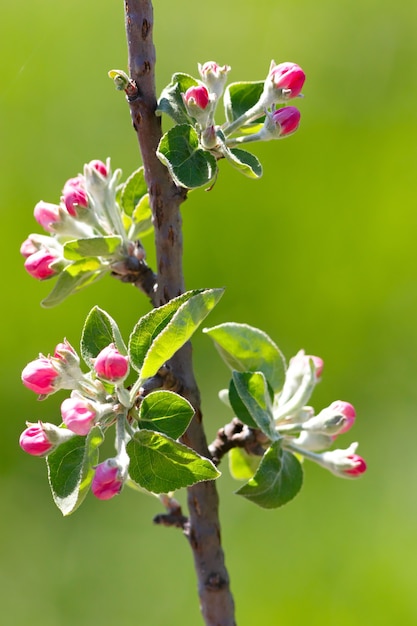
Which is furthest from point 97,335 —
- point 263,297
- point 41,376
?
point 263,297

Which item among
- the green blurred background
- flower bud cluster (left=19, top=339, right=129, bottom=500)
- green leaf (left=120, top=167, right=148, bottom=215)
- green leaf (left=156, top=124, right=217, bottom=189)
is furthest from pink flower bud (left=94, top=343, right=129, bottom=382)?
the green blurred background

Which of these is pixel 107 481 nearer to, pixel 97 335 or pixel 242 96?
pixel 97 335

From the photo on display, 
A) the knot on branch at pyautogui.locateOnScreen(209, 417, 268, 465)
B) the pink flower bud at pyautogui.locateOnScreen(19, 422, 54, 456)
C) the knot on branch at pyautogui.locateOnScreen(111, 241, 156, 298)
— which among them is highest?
the knot on branch at pyautogui.locateOnScreen(111, 241, 156, 298)

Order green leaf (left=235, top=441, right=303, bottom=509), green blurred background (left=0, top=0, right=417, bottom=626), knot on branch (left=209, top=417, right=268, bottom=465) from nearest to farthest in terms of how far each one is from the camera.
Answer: green leaf (left=235, top=441, right=303, bottom=509) → knot on branch (left=209, top=417, right=268, bottom=465) → green blurred background (left=0, top=0, right=417, bottom=626)

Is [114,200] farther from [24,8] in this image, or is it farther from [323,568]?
[24,8]

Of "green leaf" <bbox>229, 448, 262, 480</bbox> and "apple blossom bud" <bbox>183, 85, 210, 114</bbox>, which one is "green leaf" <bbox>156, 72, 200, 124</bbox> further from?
"green leaf" <bbox>229, 448, 262, 480</bbox>

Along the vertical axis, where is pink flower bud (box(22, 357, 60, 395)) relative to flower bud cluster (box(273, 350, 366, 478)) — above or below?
above

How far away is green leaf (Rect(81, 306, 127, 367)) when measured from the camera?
2.26 feet

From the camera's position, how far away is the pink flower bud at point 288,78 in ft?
2.30

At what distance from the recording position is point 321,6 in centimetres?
251

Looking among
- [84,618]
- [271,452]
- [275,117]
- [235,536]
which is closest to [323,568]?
[235,536]

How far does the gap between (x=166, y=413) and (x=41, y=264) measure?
0.20 m

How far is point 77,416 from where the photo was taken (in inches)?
24.9

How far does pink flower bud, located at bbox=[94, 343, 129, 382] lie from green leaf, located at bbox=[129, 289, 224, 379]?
0.8 inches
